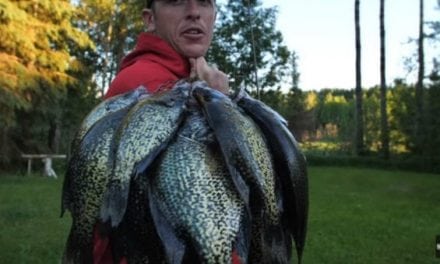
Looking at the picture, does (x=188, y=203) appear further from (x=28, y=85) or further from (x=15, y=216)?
(x=28, y=85)

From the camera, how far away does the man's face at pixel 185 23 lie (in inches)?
61.4

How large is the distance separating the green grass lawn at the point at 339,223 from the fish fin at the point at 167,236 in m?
8.87

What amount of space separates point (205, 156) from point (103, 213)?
21 centimetres

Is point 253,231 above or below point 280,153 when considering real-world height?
below

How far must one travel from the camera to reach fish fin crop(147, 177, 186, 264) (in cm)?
108

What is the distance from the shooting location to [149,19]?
170 cm

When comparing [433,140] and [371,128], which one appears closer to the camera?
[433,140]

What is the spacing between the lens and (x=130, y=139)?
3.81ft

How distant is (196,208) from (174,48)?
643 mm

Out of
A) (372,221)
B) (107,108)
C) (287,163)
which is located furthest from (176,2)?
(372,221)

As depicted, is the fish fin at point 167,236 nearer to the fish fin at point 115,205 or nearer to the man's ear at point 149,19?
the fish fin at point 115,205

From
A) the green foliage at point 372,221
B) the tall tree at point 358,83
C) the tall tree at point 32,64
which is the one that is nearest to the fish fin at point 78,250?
the green foliage at point 372,221

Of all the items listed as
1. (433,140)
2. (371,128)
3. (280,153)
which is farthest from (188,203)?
(371,128)

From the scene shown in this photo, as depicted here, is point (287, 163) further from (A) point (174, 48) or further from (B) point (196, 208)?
(A) point (174, 48)
